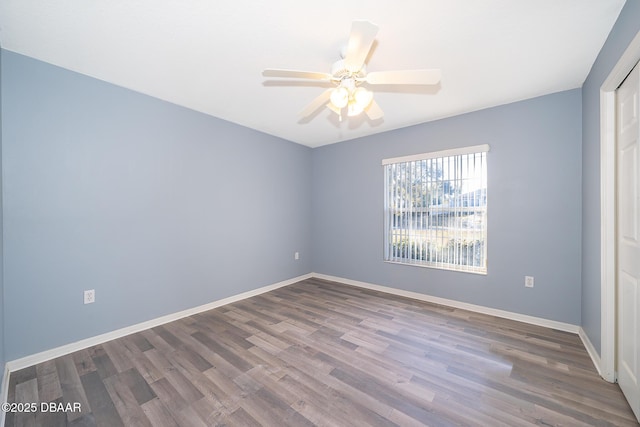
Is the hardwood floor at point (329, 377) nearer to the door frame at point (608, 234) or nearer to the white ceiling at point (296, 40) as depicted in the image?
the door frame at point (608, 234)

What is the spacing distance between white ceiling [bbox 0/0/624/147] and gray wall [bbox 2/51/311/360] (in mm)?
Answer: 339

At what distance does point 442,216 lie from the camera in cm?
336

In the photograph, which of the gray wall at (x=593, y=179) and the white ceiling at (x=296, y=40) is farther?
the gray wall at (x=593, y=179)

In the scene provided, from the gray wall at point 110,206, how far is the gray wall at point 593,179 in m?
3.64

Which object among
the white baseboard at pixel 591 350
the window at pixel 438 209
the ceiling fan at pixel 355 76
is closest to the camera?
the ceiling fan at pixel 355 76

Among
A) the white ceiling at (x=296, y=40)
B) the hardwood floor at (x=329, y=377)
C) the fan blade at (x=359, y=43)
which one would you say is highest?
the white ceiling at (x=296, y=40)

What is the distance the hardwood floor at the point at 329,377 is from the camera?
152 centimetres

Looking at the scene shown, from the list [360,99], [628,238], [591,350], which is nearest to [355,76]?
[360,99]

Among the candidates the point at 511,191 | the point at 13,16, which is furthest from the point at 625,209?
the point at 13,16

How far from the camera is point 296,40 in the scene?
71.6 inches

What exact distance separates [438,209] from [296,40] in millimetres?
2673

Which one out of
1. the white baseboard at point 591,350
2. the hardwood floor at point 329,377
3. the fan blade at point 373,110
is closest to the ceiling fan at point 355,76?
the fan blade at point 373,110

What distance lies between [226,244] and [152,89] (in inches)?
77.0

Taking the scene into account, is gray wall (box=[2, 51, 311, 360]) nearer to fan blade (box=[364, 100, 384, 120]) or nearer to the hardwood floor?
the hardwood floor
